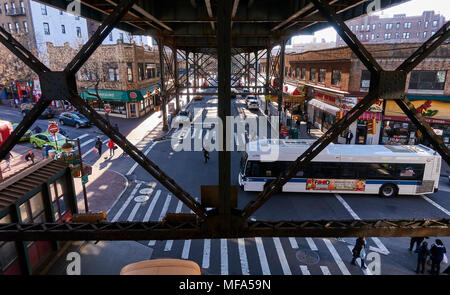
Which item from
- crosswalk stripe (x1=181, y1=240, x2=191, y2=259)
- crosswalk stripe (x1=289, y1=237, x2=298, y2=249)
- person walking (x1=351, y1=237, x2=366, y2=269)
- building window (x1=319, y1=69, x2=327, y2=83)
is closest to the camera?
person walking (x1=351, y1=237, x2=366, y2=269)

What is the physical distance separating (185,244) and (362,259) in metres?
6.63

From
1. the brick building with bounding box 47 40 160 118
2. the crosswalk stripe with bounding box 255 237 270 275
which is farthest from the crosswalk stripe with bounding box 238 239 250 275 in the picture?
the brick building with bounding box 47 40 160 118

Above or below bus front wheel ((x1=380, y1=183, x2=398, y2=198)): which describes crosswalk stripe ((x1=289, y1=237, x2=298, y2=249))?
below

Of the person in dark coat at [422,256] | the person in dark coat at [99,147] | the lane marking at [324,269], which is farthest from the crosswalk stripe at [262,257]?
the person in dark coat at [99,147]

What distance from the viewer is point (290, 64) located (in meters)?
43.1

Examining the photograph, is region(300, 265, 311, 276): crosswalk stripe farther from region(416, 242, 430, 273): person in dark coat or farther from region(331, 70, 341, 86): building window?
region(331, 70, 341, 86): building window

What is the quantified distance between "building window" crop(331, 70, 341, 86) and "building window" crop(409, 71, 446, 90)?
5.39m

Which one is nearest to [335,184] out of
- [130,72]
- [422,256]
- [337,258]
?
[337,258]

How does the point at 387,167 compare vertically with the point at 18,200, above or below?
below

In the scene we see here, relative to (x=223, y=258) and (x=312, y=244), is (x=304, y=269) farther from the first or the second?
(x=223, y=258)

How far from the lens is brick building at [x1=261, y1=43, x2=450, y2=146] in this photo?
20.9m
